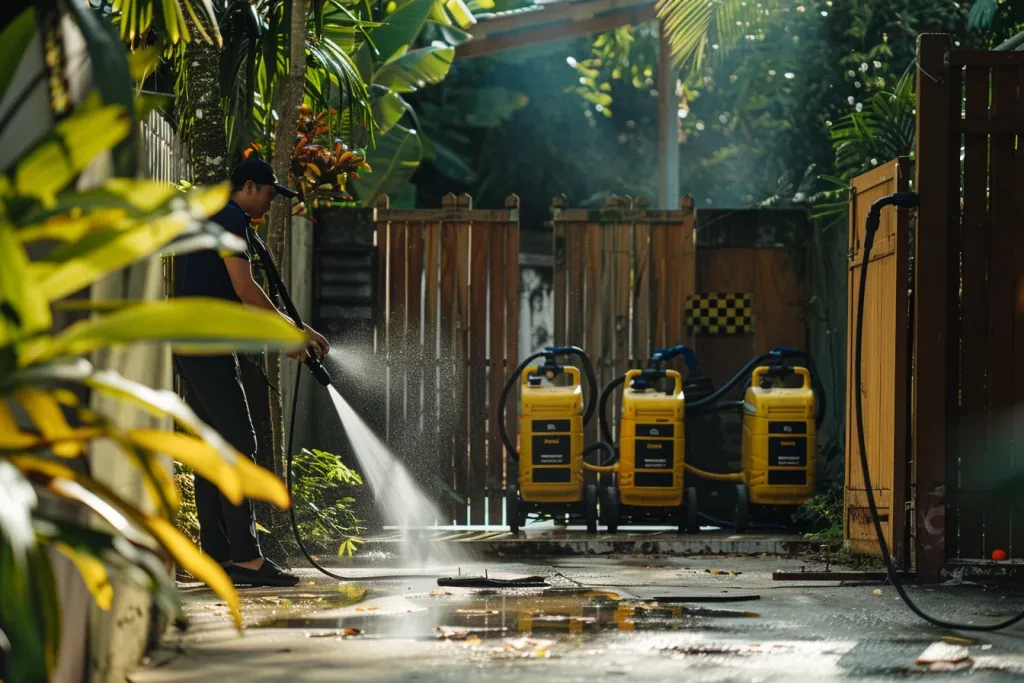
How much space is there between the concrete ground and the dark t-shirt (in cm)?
122

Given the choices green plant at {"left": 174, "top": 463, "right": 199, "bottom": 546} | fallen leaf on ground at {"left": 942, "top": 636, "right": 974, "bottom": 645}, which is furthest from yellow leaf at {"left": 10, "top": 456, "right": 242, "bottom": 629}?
green plant at {"left": 174, "top": 463, "right": 199, "bottom": 546}

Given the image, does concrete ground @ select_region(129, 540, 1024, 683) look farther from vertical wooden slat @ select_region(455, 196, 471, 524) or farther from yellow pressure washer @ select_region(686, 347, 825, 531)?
vertical wooden slat @ select_region(455, 196, 471, 524)

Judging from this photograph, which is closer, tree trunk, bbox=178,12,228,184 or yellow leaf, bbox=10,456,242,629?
yellow leaf, bbox=10,456,242,629

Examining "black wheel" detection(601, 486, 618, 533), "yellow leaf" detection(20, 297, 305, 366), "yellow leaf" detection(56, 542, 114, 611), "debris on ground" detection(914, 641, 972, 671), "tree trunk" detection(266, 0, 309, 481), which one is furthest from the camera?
"black wheel" detection(601, 486, 618, 533)

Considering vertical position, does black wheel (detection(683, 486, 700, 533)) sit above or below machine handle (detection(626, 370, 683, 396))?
below

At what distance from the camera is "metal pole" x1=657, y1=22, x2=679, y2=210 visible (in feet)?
56.1

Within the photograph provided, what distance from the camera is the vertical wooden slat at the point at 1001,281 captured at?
6844 millimetres

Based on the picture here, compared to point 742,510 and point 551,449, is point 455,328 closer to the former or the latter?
point 551,449

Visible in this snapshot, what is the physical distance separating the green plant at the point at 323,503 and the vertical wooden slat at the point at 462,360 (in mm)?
1437

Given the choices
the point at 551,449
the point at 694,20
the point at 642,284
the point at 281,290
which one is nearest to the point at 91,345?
the point at 281,290

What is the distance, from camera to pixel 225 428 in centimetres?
622

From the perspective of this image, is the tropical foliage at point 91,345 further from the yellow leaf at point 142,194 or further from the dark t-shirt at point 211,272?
the dark t-shirt at point 211,272

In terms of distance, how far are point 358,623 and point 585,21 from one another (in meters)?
12.9

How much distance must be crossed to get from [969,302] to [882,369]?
61 centimetres
